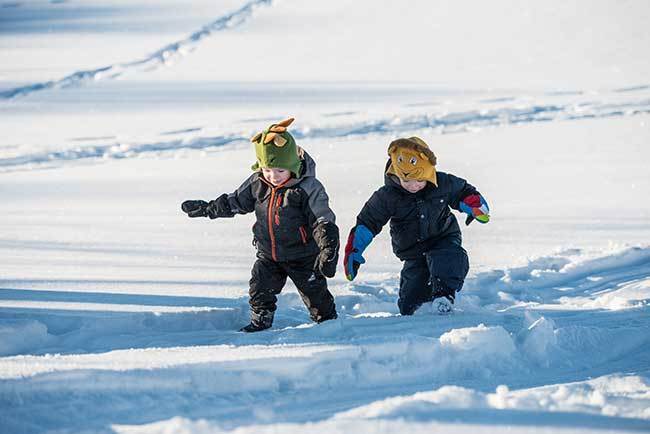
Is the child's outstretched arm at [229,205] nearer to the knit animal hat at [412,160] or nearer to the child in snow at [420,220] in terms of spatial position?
the child in snow at [420,220]

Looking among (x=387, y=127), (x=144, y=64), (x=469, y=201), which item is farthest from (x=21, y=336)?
(x=144, y=64)

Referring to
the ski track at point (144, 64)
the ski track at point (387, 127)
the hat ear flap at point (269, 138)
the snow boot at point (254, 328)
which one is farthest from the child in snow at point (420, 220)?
the ski track at point (144, 64)

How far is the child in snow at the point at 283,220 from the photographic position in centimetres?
379

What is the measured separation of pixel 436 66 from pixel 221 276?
29.3ft

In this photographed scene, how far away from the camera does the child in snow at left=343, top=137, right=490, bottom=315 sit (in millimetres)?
3973

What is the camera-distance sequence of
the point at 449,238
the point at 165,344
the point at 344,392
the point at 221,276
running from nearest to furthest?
the point at 344,392, the point at 165,344, the point at 449,238, the point at 221,276

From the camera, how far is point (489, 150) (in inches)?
321

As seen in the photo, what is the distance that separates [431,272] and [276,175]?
910mm

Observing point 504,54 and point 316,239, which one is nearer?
point 316,239

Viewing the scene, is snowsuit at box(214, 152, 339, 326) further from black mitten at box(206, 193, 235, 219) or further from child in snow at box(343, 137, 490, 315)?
child in snow at box(343, 137, 490, 315)

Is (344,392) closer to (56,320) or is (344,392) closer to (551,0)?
(56,320)

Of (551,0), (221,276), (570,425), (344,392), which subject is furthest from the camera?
(551,0)

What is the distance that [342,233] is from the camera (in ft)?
18.9

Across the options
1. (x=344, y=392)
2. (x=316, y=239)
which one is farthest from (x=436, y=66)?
(x=344, y=392)
